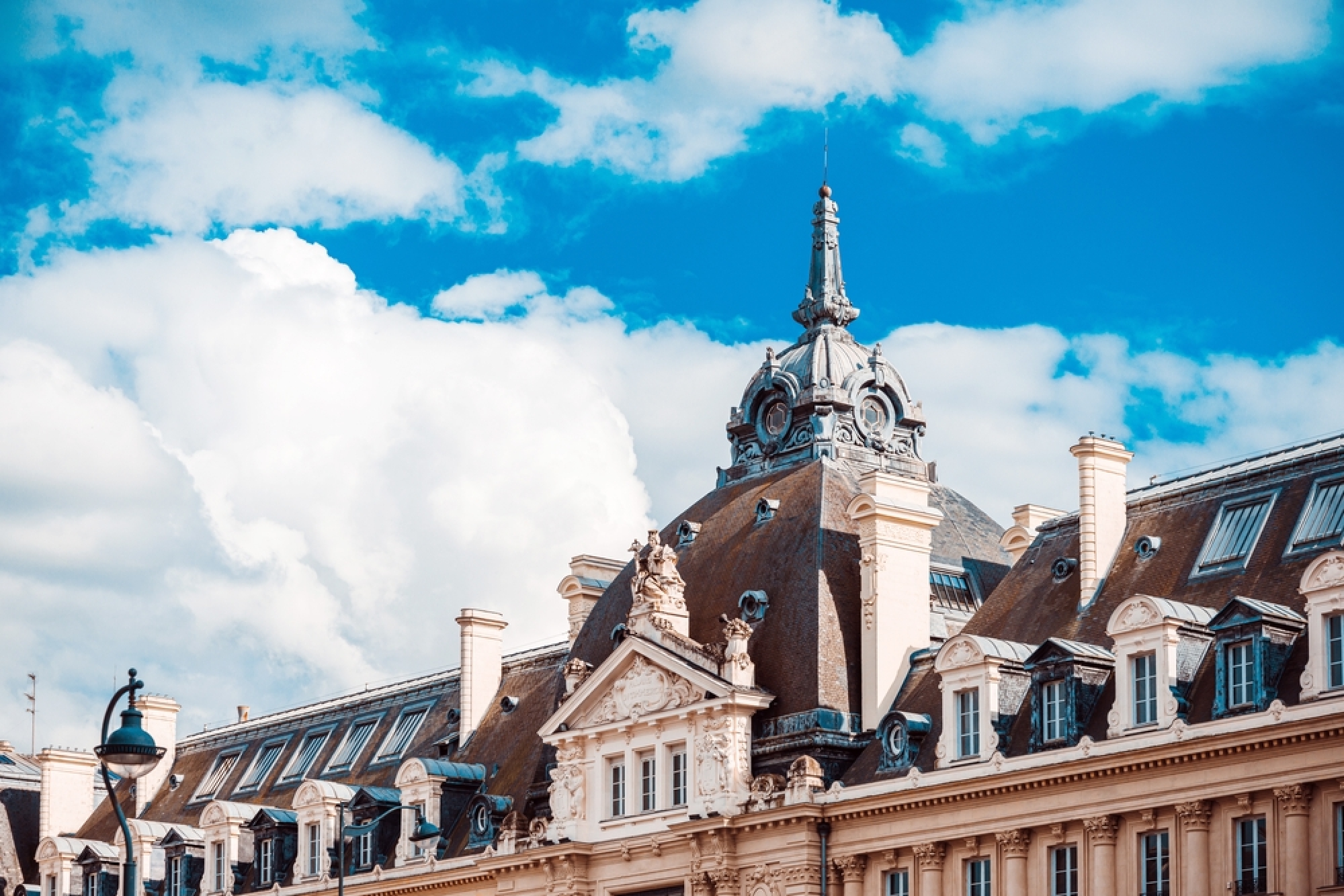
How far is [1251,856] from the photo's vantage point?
57.4m

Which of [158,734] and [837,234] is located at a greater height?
[837,234]

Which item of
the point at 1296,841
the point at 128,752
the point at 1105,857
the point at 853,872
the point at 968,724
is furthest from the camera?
the point at 853,872

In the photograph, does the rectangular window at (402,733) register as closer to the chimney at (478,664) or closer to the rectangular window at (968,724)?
the chimney at (478,664)

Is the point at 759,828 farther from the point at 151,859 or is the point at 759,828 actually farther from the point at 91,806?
the point at 91,806

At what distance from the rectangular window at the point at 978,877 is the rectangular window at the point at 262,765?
41.1 m

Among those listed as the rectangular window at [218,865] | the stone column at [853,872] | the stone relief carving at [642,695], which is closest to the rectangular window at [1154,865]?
the stone column at [853,872]

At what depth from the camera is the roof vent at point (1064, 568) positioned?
69750 millimetres

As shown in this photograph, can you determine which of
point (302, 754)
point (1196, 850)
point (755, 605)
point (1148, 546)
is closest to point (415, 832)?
point (302, 754)

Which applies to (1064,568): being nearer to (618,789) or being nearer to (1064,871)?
(1064,871)

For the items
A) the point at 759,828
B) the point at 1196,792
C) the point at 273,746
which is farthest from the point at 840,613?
the point at 273,746

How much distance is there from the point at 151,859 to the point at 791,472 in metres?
33.3

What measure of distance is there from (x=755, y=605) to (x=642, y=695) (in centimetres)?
447

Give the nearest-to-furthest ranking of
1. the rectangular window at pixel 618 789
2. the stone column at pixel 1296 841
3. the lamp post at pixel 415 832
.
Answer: the stone column at pixel 1296 841 → the rectangular window at pixel 618 789 → the lamp post at pixel 415 832

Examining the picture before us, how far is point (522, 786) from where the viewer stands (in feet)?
266
